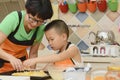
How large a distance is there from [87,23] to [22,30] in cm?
135

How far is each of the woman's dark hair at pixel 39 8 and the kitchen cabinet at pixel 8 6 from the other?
1442 millimetres

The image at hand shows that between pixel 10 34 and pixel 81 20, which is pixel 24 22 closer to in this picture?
pixel 10 34

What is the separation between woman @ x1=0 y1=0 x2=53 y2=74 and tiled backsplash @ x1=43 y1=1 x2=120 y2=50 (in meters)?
1.11

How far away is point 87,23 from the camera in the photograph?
10.4 ft

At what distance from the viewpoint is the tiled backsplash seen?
309cm

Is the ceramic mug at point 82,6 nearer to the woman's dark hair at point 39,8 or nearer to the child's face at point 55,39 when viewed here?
the child's face at point 55,39

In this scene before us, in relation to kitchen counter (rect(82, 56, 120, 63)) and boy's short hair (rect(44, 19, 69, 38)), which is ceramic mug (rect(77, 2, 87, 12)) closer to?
kitchen counter (rect(82, 56, 120, 63))

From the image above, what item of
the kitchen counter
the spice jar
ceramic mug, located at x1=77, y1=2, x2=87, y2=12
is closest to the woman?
the spice jar

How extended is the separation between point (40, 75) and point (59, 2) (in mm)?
1772

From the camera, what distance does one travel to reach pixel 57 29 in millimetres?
1991

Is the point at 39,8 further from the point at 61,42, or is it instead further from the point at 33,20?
the point at 61,42

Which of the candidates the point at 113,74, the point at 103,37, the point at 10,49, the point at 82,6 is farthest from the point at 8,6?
the point at 113,74

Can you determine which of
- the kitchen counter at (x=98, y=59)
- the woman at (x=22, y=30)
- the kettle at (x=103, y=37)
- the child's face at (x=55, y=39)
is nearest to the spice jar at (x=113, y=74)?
the woman at (x=22, y=30)

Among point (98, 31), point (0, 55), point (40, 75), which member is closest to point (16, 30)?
point (0, 55)
